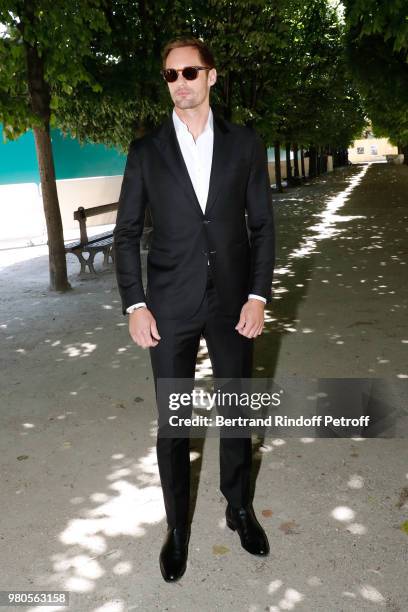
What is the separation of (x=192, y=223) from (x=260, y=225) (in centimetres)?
37

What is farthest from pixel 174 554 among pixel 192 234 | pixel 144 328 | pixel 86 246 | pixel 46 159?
pixel 86 246

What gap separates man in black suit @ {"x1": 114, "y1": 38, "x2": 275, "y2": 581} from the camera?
2.70 meters

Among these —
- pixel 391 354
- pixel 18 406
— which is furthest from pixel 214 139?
pixel 391 354

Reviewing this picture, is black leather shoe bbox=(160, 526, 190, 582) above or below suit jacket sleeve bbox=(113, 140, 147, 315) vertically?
below

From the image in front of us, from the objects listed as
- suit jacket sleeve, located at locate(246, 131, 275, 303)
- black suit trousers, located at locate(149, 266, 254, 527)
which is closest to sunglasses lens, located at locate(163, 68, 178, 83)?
suit jacket sleeve, located at locate(246, 131, 275, 303)

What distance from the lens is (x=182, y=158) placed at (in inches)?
107

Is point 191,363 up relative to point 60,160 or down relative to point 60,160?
down

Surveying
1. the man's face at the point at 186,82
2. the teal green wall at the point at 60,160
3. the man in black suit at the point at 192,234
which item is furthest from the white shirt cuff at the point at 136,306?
the teal green wall at the point at 60,160

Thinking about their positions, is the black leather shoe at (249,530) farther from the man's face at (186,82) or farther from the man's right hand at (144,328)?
the man's face at (186,82)

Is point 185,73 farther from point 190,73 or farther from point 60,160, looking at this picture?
point 60,160

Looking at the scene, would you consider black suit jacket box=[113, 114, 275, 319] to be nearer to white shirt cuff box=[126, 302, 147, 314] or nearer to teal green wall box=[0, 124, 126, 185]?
white shirt cuff box=[126, 302, 147, 314]

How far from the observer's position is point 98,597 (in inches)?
116

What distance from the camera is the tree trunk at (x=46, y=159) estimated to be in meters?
8.94

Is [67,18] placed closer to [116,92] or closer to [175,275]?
[116,92]
